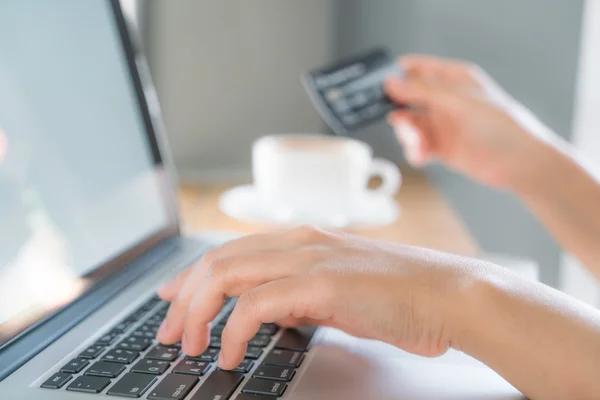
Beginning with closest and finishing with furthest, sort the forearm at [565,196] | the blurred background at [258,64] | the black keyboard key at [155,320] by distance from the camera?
the black keyboard key at [155,320]
the forearm at [565,196]
the blurred background at [258,64]

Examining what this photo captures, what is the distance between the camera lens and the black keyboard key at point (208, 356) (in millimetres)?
385

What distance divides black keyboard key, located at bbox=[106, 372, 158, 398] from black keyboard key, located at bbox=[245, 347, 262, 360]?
0.06 meters

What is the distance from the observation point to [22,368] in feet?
1.21

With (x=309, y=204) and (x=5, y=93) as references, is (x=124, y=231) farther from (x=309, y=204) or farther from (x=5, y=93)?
(x=309, y=204)

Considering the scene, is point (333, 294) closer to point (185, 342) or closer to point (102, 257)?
point (185, 342)

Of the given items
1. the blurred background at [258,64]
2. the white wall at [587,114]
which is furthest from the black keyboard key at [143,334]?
the blurred background at [258,64]

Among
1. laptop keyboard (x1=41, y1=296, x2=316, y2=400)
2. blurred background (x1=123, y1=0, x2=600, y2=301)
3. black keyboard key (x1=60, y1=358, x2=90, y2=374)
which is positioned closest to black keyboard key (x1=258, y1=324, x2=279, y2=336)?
laptop keyboard (x1=41, y1=296, x2=316, y2=400)

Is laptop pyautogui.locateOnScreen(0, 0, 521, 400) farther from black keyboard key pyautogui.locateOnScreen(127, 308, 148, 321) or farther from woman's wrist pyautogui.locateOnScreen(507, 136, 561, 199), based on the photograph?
woman's wrist pyautogui.locateOnScreen(507, 136, 561, 199)

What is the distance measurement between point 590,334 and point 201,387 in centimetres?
20

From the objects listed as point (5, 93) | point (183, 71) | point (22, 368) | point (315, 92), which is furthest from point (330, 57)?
point (22, 368)

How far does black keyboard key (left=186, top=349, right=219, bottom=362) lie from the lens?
39 centimetres

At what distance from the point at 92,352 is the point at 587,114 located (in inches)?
28.1

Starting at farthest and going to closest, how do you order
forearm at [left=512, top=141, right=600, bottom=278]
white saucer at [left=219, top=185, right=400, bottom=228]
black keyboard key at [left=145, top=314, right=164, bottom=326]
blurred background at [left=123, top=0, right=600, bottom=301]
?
1. blurred background at [left=123, top=0, right=600, bottom=301]
2. white saucer at [left=219, top=185, right=400, bottom=228]
3. forearm at [left=512, top=141, right=600, bottom=278]
4. black keyboard key at [left=145, top=314, right=164, bottom=326]

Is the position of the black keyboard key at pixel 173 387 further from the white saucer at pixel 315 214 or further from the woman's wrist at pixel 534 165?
the woman's wrist at pixel 534 165
